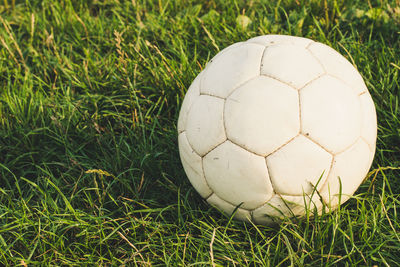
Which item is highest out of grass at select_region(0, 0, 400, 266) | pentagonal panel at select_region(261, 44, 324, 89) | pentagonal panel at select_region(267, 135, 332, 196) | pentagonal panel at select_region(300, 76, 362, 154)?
pentagonal panel at select_region(261, 44, 324, 89)

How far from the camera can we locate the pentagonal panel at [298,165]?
6.20 ft

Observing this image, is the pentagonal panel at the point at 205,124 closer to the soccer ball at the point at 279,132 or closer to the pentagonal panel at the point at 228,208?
the soccer ball at the point at 279,132

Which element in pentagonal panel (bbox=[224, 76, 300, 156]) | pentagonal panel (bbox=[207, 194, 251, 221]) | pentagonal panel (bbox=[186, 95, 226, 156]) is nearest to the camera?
pentagonal panel (bbox=[224, 76, 300, 156])

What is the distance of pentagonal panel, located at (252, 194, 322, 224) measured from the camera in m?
1.99

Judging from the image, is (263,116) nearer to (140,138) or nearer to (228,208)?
(228,208)

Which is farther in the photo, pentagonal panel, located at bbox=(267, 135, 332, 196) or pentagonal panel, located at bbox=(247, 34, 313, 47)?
pentagonal panel, located at bbox=(247, 34, 313, 47)

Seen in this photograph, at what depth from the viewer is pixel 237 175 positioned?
1962mm

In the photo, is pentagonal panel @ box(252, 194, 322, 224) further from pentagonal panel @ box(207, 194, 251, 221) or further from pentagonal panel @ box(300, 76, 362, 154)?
pentagonal panel @ box(300, 76, 362, 154)

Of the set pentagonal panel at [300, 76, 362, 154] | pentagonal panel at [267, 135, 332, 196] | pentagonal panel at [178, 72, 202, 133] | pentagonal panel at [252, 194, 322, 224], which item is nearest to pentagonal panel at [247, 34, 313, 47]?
pentagonal panel at [300, 76, 362, 154]

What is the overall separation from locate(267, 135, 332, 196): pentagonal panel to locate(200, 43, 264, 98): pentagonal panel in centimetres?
39

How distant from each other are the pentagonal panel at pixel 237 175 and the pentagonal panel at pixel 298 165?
0.05m

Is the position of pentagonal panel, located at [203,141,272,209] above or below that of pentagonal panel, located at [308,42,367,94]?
below

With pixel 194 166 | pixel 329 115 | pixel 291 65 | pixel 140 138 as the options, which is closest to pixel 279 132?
pixel 329 115

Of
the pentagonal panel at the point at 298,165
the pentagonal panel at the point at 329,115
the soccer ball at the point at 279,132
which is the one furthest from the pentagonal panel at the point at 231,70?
the pentagonal panel at the point at 298,165
